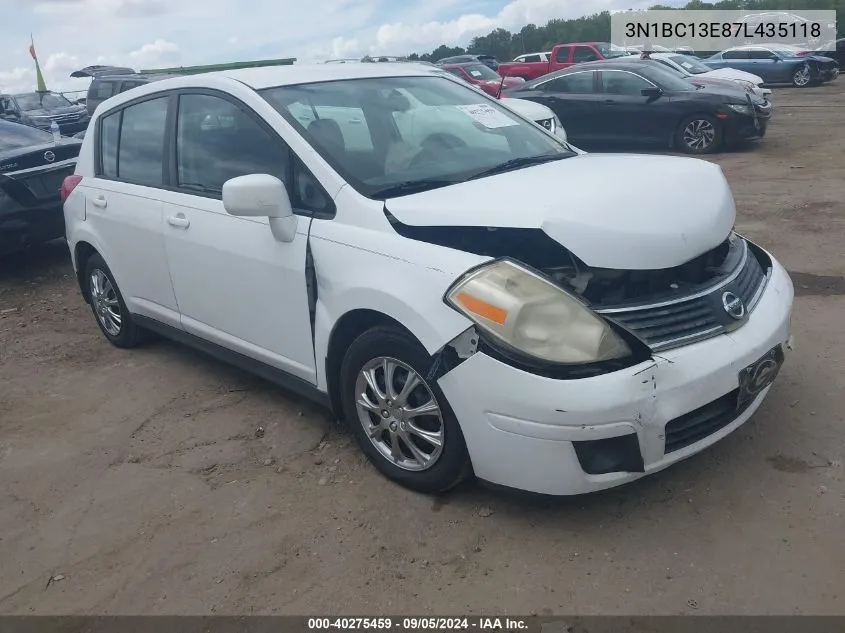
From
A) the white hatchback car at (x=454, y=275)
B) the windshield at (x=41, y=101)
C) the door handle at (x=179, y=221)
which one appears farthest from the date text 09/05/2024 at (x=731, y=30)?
the door handle at (x=179, y=221)

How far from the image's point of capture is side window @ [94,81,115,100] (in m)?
18.0

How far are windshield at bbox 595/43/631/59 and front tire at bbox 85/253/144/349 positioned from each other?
19675 millimetres

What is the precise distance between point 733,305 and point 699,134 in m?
9.59

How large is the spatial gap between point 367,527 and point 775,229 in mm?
5400

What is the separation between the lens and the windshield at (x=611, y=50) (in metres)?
22.4

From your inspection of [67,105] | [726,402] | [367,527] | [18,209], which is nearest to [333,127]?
[367,527]

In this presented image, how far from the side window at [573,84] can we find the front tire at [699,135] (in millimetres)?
1714

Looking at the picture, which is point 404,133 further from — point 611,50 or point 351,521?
point 611,50

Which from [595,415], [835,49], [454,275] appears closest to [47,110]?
[454,275]

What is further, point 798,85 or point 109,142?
point 798,85

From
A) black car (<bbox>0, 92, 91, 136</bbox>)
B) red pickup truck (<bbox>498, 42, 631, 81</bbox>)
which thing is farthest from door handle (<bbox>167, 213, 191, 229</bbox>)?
red pickup truck (<bbox>498, 42, 631, 81</bbox>)

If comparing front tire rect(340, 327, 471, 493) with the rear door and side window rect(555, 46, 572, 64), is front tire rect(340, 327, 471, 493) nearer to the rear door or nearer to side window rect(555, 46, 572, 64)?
the rear door

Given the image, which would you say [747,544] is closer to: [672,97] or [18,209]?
[18,209]

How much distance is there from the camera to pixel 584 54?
22297mm
